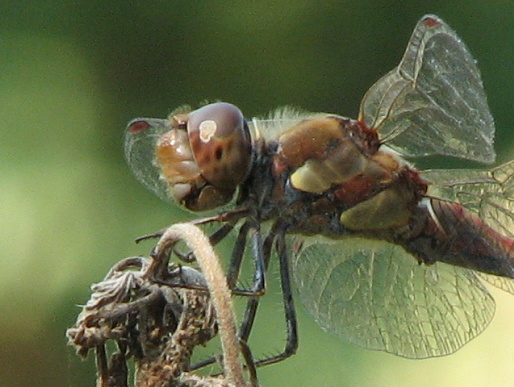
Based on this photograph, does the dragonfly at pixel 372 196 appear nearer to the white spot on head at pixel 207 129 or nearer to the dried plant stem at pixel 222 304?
the white spot on head at pixel 207 129

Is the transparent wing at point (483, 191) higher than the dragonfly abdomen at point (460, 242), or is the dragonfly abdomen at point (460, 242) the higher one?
the transparent wing at point (483, 191)

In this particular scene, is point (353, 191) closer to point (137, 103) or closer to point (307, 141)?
point (307, 141)

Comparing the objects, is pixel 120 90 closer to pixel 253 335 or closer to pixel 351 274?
pixel 253 335

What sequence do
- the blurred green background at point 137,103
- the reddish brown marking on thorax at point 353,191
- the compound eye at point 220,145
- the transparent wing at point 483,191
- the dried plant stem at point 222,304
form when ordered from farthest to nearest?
the blurred green background at point 137,103 < the transparent wing at point 483,191 < the reddish brown marking on thorax at point 353,191 < the compound eye at point 220,145 < the dried plant stem at point 222,304

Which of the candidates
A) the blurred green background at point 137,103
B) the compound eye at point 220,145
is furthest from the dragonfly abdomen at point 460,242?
the blurred green background at point 137,103

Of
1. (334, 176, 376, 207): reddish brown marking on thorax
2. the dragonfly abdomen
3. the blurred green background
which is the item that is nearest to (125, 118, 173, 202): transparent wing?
(334, 176, 376, 207): reddish brown marking on thorax

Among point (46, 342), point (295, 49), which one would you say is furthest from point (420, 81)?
point (295, 49)

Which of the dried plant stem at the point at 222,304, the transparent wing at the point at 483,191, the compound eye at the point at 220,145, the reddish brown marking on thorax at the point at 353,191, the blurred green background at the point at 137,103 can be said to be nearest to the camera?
the dried plant stem at the point at 222,304
